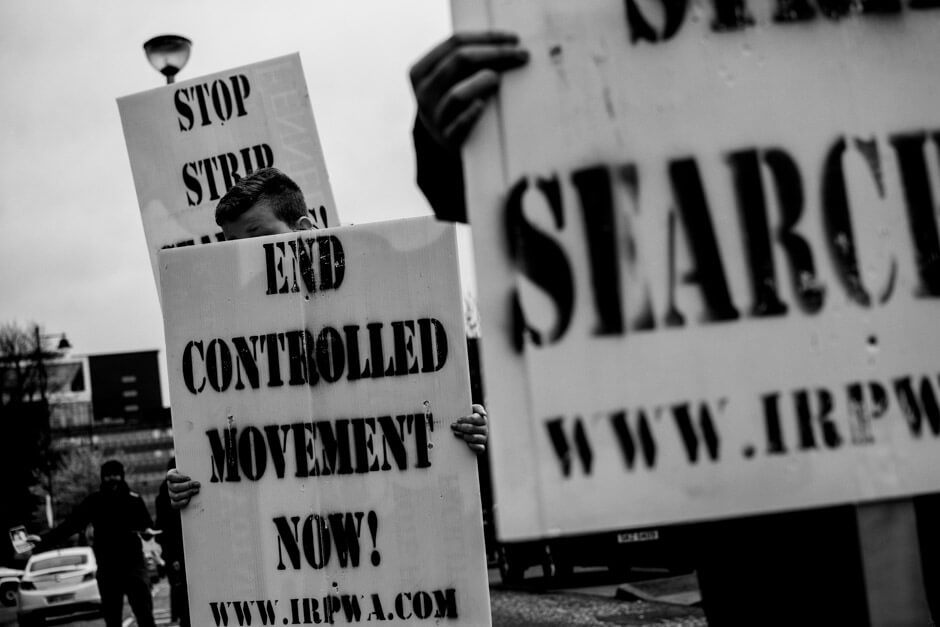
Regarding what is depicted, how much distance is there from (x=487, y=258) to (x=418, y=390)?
144 centimetres

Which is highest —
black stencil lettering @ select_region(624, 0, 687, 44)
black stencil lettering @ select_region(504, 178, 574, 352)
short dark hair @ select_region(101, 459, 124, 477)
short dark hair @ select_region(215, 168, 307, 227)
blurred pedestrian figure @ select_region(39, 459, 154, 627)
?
short dark hair @ select_region(215, 168, 307, 227)

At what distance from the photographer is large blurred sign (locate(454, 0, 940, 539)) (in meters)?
1.52

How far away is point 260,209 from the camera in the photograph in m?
3.42

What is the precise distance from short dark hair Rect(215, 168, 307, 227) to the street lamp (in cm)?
536

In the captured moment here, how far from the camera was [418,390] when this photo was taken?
2977mm

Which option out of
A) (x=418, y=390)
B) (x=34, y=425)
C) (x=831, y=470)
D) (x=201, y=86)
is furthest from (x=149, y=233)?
(x=34, y=425)

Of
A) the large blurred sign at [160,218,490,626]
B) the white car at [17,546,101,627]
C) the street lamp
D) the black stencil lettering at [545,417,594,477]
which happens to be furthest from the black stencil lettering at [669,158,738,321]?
the white car at [17,546,101,627]

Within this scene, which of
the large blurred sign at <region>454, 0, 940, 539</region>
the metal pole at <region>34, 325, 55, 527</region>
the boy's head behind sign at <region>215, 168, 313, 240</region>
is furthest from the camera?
the metal pole at <region>34, 325, 55, 527</region>

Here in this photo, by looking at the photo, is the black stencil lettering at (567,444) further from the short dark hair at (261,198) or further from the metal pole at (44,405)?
the metal pole at (44,405)

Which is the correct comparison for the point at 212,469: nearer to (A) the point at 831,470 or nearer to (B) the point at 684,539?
(B) the point at 684,539

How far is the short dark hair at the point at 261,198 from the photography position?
3430mm

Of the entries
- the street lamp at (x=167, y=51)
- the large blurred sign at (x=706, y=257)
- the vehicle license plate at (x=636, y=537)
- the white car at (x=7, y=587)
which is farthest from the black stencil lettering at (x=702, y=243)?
the white car at (x=7, y=587)

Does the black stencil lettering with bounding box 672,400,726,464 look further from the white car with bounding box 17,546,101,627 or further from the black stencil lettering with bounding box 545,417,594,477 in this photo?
the white car with bounding box 17,546,101,627

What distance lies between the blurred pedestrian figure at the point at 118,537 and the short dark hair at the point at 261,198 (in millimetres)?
6904
